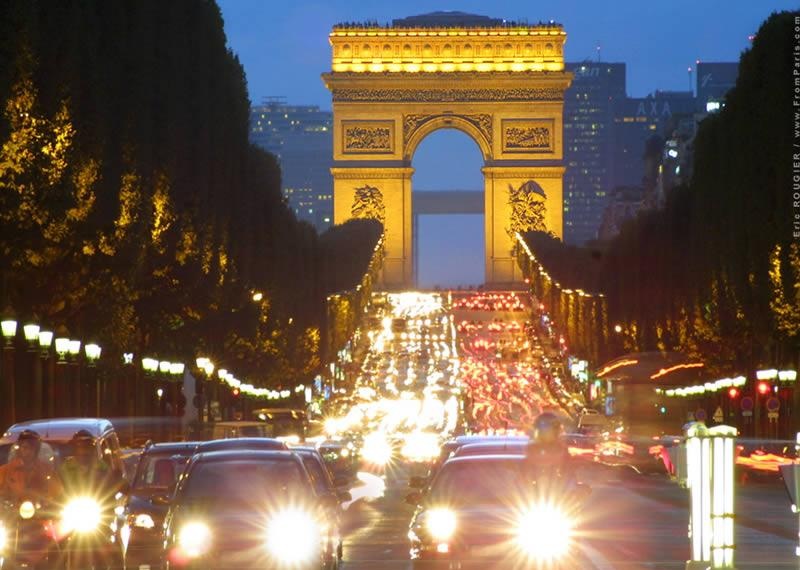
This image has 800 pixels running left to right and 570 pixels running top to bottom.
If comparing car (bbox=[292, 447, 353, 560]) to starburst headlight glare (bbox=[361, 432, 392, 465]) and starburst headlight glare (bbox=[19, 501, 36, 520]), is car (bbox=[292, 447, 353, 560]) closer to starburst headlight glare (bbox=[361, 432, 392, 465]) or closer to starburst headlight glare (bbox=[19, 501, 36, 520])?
starburst headlight glare (bbox=[19, 501, 36, 520])

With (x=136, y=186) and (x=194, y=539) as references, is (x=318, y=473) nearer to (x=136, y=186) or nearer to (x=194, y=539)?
(x=194, y=539)

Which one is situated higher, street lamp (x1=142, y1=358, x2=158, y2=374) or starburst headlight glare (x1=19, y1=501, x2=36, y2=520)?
street lamp (x1=142, y1=358, x2=158, y2=374)

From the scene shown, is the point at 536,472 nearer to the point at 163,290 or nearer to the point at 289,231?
the point at 163,290

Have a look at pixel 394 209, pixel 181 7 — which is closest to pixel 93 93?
pixel 181 7

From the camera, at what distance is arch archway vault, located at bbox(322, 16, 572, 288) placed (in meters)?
178

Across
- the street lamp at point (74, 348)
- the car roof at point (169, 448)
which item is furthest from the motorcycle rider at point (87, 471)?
the street lamp at point (74, 348)

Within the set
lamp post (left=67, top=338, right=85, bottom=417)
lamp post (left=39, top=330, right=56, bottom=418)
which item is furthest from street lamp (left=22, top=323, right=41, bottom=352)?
lamp post (left=67, top=338, right=85, bottom=417)

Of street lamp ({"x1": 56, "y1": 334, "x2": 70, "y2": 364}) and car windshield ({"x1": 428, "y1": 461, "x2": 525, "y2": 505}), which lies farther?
street lamp ({"x1": 56, "y1": 334, "x2": 70, "y2": 364})

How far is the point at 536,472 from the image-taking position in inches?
758

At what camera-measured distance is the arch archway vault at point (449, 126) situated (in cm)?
17812

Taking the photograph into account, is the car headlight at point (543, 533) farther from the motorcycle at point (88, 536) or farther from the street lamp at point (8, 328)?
the street lamp at point (8, 328)

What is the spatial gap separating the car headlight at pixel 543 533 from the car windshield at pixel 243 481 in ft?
6.47

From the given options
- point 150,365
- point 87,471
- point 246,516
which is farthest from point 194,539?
point 150,365

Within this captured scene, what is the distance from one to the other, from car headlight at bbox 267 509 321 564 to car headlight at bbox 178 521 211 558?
0.52 meters
